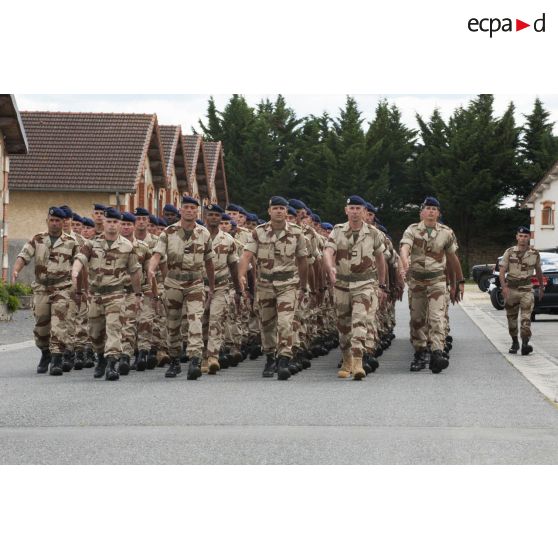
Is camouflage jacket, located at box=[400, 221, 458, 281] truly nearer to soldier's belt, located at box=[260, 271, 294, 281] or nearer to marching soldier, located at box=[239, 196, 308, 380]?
marching soldier, located at box=[239, 196, 308, 380]

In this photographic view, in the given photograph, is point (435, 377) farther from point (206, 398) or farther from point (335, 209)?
point (335, 209)

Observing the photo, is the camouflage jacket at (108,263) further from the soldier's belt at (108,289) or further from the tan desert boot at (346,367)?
the tan desert boot at (346,367)

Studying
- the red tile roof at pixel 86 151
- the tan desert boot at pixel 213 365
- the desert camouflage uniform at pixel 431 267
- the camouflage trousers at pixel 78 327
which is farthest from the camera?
the red tile roof at pixel 86 151

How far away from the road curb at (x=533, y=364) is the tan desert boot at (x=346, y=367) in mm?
2039

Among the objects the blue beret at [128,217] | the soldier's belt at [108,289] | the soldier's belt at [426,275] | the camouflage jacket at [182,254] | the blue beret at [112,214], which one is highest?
the blue beret at [112,214]

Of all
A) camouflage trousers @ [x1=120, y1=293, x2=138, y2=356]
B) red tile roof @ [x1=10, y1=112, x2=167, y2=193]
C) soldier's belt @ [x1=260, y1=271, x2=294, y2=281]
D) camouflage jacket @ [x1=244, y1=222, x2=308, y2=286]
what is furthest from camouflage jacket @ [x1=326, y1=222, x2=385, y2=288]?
red tile roof @ [x1=10, y1=112, x2=167, y2=193]

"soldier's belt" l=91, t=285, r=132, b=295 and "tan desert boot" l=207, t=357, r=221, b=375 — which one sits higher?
"soldier's belt" l=91, t=285, r=132, b=295

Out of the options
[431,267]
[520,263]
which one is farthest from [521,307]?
[431,267]

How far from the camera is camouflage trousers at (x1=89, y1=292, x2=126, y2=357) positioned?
14758 mm

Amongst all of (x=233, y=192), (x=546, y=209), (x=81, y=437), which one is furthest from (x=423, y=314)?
(x=233, y=192)

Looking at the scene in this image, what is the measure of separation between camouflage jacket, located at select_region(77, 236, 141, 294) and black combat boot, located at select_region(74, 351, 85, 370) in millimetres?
1506

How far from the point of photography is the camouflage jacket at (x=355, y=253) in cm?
1488

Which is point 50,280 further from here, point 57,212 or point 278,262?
point 278,262

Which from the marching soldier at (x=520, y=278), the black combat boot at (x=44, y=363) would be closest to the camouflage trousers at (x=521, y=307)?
the marching soldier at (x=520, y=278)
